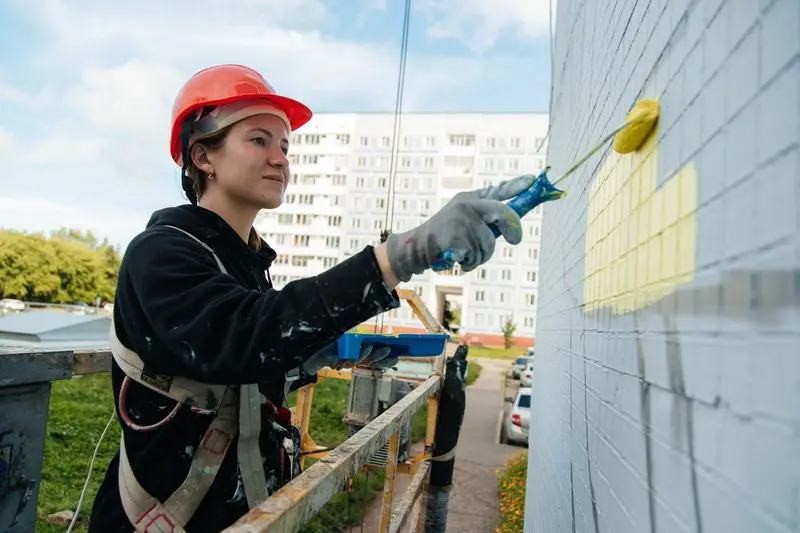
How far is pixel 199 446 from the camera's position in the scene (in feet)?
5.19

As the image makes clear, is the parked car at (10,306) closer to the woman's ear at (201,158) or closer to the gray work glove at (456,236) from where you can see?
the woman's ear at (201,158)

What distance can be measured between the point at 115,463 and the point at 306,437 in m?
4.40

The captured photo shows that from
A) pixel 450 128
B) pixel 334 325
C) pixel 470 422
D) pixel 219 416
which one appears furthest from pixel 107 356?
pixel 450 128

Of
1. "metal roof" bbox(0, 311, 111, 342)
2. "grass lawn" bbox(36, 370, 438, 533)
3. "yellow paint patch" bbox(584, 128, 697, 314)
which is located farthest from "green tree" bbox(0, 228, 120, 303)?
"yellow paint patch" bbox(584, 128, 697, 314)

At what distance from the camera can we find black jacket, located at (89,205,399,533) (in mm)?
1246

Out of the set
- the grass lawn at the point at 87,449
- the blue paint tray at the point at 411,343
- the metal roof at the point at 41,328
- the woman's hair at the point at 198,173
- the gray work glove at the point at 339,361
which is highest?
the woman's hair at the point at 198,173

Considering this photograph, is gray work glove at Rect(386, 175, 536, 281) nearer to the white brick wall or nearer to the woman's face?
the white brick wall

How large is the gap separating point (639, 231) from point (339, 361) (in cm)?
150

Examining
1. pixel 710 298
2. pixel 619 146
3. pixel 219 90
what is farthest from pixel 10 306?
pixel 710 298

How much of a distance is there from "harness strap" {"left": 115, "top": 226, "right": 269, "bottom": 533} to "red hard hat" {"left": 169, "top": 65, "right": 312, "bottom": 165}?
20.1 inches

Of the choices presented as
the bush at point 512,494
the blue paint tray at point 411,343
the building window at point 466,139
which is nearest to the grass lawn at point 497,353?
the building window at point 466,139

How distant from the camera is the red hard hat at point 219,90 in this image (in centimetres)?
184

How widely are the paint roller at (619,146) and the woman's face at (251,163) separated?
2.48ft

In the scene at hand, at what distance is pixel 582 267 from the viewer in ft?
7.60
